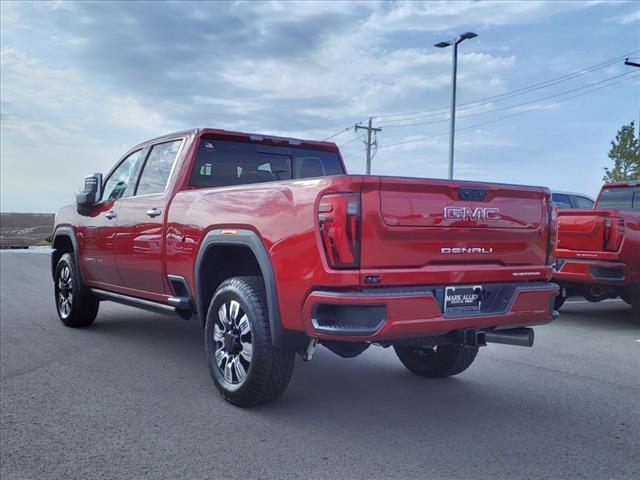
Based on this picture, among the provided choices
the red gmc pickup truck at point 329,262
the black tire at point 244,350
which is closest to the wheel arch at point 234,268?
the red gmc pickup truck at point 329,262

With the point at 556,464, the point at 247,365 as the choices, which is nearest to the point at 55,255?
the point at 247,365

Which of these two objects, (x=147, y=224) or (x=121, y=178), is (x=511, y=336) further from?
(x=121, y=178)

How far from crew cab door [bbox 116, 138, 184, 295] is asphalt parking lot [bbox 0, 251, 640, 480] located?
771mm

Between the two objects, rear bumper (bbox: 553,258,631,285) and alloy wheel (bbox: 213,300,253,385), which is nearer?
alloy wheel (bbox: 213,300,253,385)

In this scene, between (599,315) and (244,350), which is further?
(599,315)

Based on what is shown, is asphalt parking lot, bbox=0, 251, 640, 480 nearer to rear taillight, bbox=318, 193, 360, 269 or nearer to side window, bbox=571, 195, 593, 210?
rear taillight, bbox=318, 193, 360, 269

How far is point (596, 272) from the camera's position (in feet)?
25.5

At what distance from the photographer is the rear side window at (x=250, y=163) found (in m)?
5.52

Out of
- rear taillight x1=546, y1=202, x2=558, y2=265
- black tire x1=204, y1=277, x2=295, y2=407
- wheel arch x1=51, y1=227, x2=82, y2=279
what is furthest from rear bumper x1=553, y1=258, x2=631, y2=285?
wheel arch x1=51, y1=227, x2=82, y2=279

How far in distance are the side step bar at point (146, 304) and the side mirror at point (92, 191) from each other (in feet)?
3.14

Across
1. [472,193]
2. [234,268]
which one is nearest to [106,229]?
[234,268]

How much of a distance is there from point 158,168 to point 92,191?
122 centimetres

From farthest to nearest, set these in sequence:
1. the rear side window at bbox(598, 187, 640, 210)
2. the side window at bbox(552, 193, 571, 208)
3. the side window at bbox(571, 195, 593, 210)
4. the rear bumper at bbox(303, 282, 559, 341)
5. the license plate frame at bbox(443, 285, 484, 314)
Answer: the side window at bbox(571, 195, 593, 210)
the side window at bbox(552, 193, 571, 208)
the rear side window at bbox(598, 187, 640, 210)
the license plate frame at bbox(443, 285, 484, 314)
the rear bumper at bbox(303, 282, 559, 341)

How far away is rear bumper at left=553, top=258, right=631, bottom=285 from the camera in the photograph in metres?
7.70
